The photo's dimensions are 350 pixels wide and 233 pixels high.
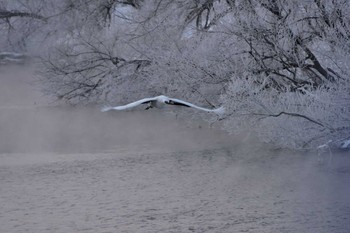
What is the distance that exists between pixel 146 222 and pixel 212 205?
90cm

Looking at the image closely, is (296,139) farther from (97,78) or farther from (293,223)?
(97,78)

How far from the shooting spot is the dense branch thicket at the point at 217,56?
385 inches

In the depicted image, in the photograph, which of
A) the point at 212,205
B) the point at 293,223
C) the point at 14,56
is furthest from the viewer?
the point at 14,56

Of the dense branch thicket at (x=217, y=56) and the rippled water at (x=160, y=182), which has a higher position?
the dense branch thicket at (x=217, y=56)

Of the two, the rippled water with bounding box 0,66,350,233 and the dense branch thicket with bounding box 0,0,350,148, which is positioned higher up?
the dense branch thicket with bounding box 0,0,350,148

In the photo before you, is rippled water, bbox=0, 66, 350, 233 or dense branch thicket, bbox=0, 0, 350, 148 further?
dense branch thicket, bbox=0, 0, 350, 148

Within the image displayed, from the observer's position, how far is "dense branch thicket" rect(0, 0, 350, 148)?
9.77 m

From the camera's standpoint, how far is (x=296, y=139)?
32.0 ft

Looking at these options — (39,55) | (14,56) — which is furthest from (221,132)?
(14,56)

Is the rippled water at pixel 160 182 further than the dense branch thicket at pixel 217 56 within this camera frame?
No

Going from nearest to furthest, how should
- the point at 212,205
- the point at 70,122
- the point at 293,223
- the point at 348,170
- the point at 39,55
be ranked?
the point at 293,223
the point at 212,205
the point at 348,170
the point at 70,122
the point at 39,55

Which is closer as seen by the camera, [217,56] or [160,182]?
[160,182]

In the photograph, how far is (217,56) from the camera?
1120 cm

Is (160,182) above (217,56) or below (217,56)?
below
